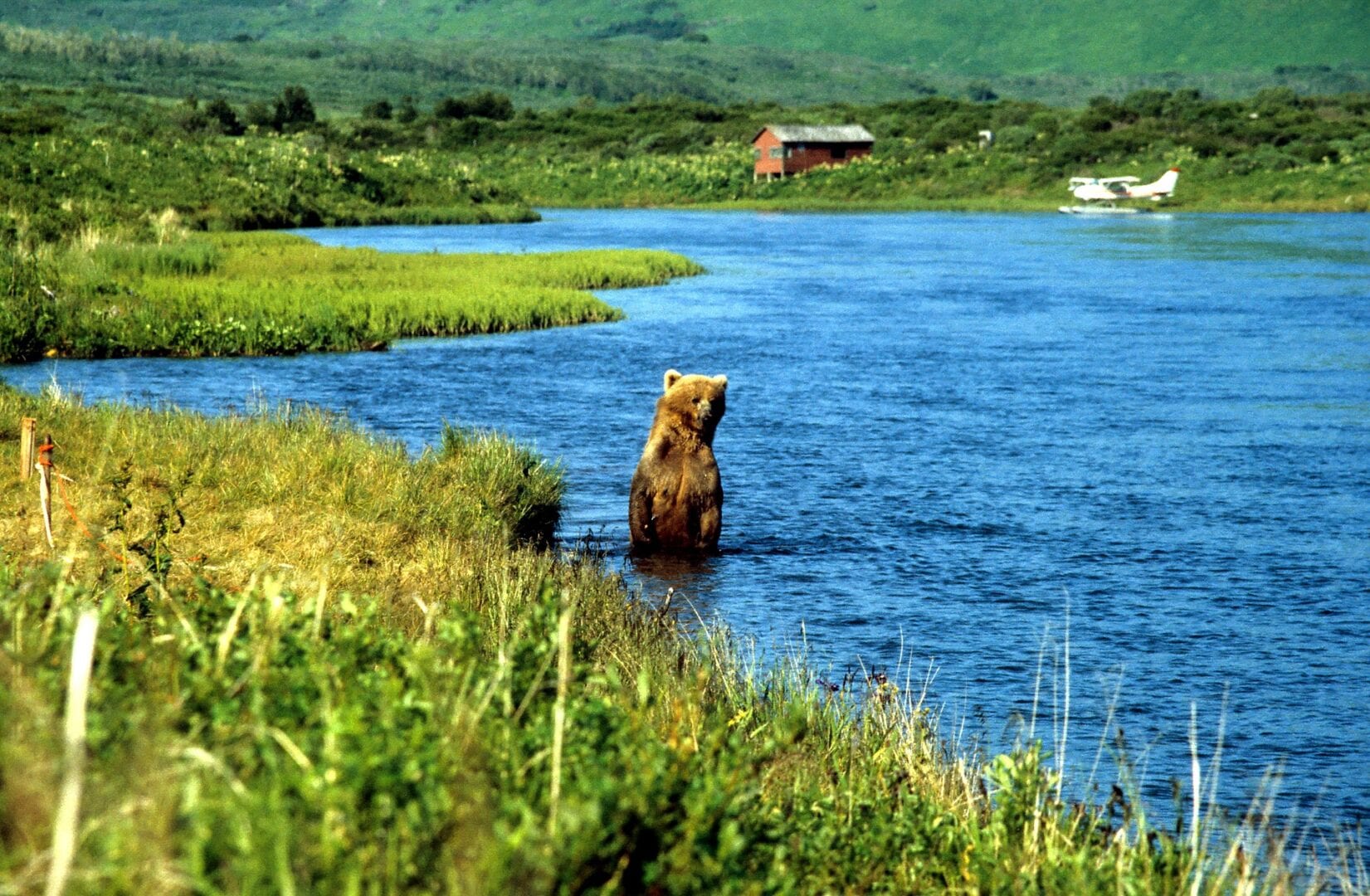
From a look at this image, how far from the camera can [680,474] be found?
12.7 meters

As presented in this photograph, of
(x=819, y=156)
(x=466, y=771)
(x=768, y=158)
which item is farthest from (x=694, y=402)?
(x=819, y=156)

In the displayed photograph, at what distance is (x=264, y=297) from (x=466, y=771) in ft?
82.2

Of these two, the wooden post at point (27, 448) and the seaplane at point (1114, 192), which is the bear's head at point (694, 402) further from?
the seaplane at point (1114, 192)

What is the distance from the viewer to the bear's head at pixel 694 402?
40.6 feet

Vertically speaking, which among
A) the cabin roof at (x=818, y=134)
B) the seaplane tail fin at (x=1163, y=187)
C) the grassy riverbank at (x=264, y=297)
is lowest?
the grassy riverbank at (x=264, y=297)

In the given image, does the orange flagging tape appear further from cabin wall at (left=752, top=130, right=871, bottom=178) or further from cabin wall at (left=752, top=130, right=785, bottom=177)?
cabin wall at (left=752, top=130, right=785, bottom=177)

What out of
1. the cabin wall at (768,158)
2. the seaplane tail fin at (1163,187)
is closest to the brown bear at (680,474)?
the seaplane tail fin at (1163,187)

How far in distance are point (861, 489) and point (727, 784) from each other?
1151 cm

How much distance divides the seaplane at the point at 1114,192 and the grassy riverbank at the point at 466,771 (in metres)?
70.7

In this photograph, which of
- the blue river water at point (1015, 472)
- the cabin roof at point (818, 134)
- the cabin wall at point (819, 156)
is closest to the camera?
the blue river water at point (1015, 472)

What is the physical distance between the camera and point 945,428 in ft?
63.6

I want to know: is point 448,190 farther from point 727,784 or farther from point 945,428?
point 727,784

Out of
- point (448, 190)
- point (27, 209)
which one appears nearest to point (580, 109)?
point (448, 190)

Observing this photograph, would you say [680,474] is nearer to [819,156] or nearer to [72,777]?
[72,777]
